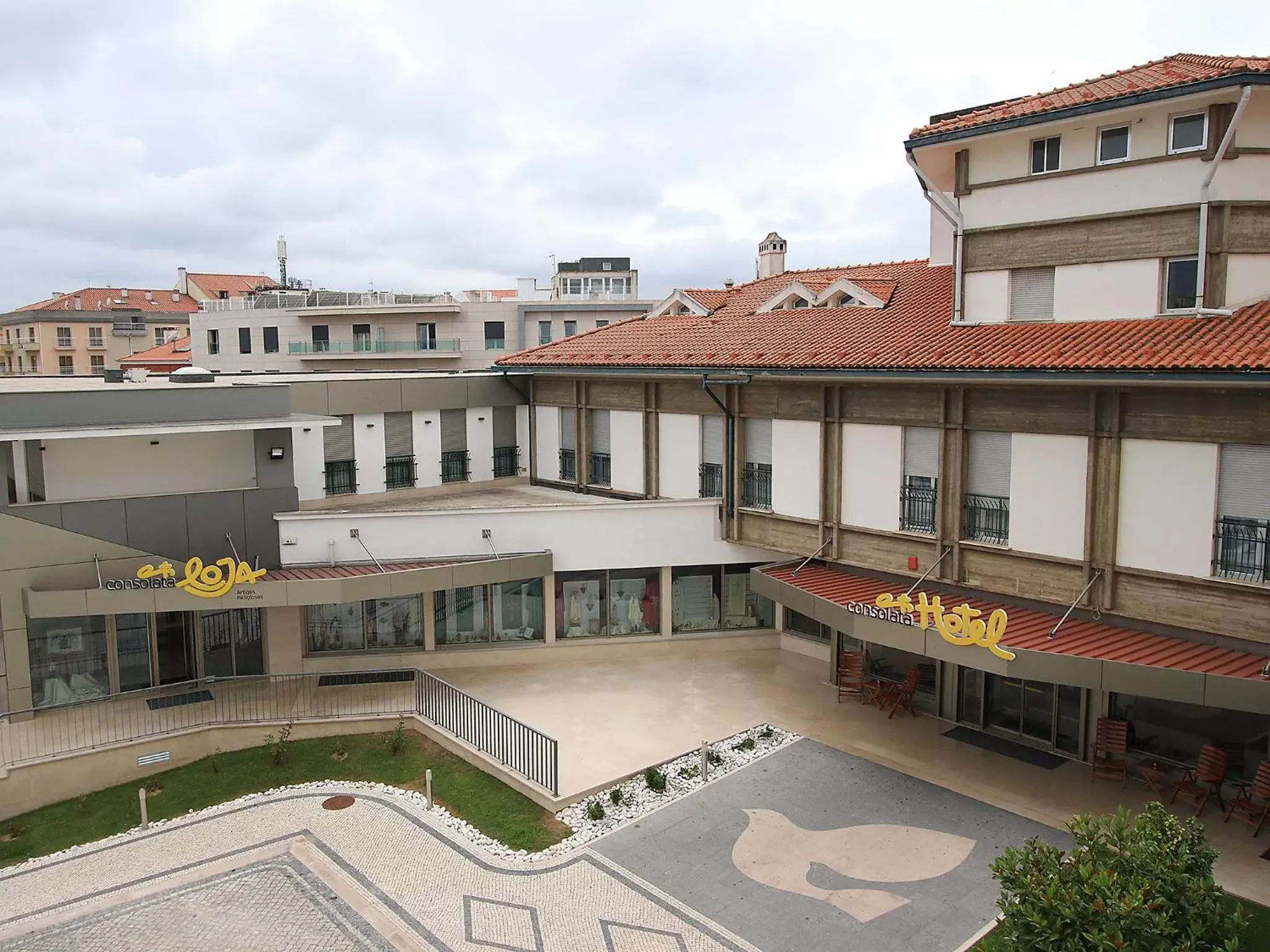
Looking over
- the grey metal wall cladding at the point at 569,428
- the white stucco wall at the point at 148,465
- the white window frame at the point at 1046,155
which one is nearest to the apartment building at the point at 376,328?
the grey metal wall cladding at the point at 569,428

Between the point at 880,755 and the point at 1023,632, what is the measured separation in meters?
3.87

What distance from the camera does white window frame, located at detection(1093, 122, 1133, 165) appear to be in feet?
56.3

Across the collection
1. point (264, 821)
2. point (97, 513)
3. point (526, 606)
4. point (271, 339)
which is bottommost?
point (264, 821)

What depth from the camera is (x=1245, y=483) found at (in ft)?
48.6

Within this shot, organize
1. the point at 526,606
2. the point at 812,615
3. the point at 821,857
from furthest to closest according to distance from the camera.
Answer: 1. the point at 526,606
2. the point at 812,615
3. the point at 821,857

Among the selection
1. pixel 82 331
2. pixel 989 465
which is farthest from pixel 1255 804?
pixel 82 331

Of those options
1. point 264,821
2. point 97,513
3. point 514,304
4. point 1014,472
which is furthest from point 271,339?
point 1014,472

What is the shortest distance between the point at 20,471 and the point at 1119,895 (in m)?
20.4

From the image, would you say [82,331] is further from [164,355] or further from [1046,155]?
[1046,155]

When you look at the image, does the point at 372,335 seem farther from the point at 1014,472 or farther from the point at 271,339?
the point at 1014,472

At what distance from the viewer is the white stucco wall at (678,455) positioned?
24.2 m

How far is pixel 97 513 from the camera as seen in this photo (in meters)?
20.3

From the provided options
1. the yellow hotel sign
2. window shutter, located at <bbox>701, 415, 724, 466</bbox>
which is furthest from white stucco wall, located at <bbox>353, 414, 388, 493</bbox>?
the yellow hotel sign

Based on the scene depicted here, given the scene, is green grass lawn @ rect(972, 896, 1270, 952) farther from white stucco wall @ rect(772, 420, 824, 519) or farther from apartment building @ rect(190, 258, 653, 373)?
apartment building @ rect(190, 258, 653, 373)
